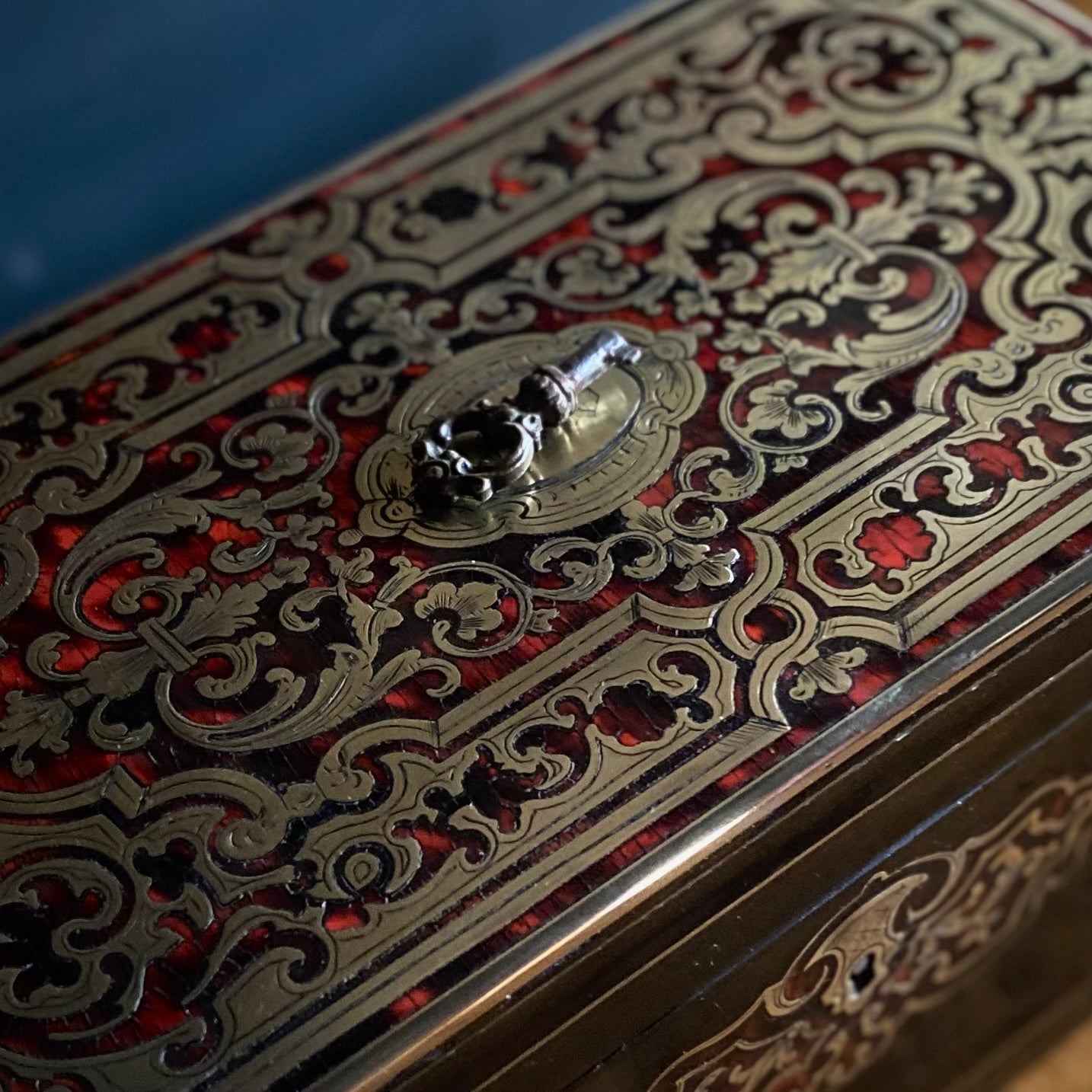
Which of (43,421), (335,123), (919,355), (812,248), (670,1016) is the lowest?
(670,1016)

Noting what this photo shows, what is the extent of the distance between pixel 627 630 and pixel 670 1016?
0.25 m

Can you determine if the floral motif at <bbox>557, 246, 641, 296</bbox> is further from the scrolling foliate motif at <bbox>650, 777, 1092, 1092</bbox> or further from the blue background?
the scrolling foliate motif at <bbox>650, 777, 1092, 1092</bbox>

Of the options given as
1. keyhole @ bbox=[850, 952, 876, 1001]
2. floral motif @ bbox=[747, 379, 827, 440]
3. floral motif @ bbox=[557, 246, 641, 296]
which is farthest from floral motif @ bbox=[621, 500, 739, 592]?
keyhole @ bbox=[850, 952, 876, 1001]

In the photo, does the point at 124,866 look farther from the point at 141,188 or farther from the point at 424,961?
the point at 141,188

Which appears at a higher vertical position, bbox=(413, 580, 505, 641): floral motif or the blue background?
the blue background

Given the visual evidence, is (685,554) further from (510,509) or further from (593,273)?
(593,273)

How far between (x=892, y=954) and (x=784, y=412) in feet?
1.37

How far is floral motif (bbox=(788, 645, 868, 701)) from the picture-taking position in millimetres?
1061

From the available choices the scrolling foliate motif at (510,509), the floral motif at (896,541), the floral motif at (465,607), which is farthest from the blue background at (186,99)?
the floral motif at (896,541)

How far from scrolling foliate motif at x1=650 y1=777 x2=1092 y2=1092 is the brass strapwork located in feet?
1.26

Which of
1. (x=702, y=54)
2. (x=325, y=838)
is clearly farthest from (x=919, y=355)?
(x=325, y=838)

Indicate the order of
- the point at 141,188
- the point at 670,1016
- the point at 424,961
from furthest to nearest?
the point at 141,188, the point at 670,1016, the point at 424,961

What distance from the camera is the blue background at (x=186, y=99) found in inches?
60.6

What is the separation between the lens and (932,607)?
1096 mm
